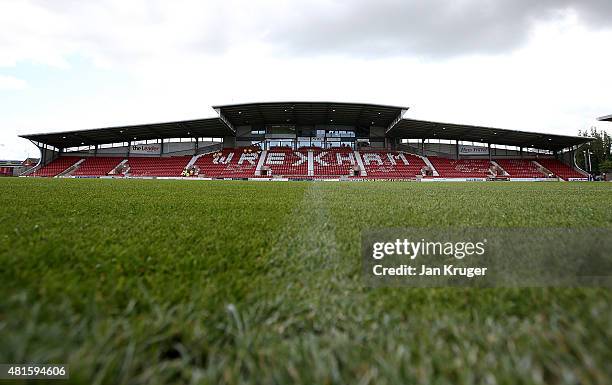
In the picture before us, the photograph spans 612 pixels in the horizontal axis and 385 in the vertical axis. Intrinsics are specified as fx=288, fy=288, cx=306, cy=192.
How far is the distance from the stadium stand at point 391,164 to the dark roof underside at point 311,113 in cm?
319

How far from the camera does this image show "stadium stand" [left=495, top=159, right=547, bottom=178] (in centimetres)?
2820

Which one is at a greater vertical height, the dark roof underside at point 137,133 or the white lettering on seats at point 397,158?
the dark roof underside at point 137,133

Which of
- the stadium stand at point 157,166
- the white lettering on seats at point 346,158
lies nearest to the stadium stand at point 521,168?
the white lettering on seats at point 346,158

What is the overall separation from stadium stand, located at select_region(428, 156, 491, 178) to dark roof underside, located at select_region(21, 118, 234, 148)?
2122 cm

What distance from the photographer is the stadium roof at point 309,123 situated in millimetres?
25047

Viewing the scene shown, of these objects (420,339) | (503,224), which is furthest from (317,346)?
(503,224)

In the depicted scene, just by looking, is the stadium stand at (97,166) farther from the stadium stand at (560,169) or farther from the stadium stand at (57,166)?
the stadium stand at (560,169)

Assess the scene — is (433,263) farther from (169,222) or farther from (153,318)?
(169,222)

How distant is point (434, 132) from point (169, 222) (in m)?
29.9

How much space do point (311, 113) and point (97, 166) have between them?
22163 millimetres

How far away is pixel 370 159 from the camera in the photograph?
29.3m

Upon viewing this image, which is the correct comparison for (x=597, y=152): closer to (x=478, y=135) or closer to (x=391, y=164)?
(x=478, y=135)

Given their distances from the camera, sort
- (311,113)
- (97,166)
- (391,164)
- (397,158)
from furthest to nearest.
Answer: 1. (397,158)
2. (97,166)
3. (391,164)
4. (311,113)

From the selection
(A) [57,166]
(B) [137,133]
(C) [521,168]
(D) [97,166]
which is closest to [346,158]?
(C) [521,168]
